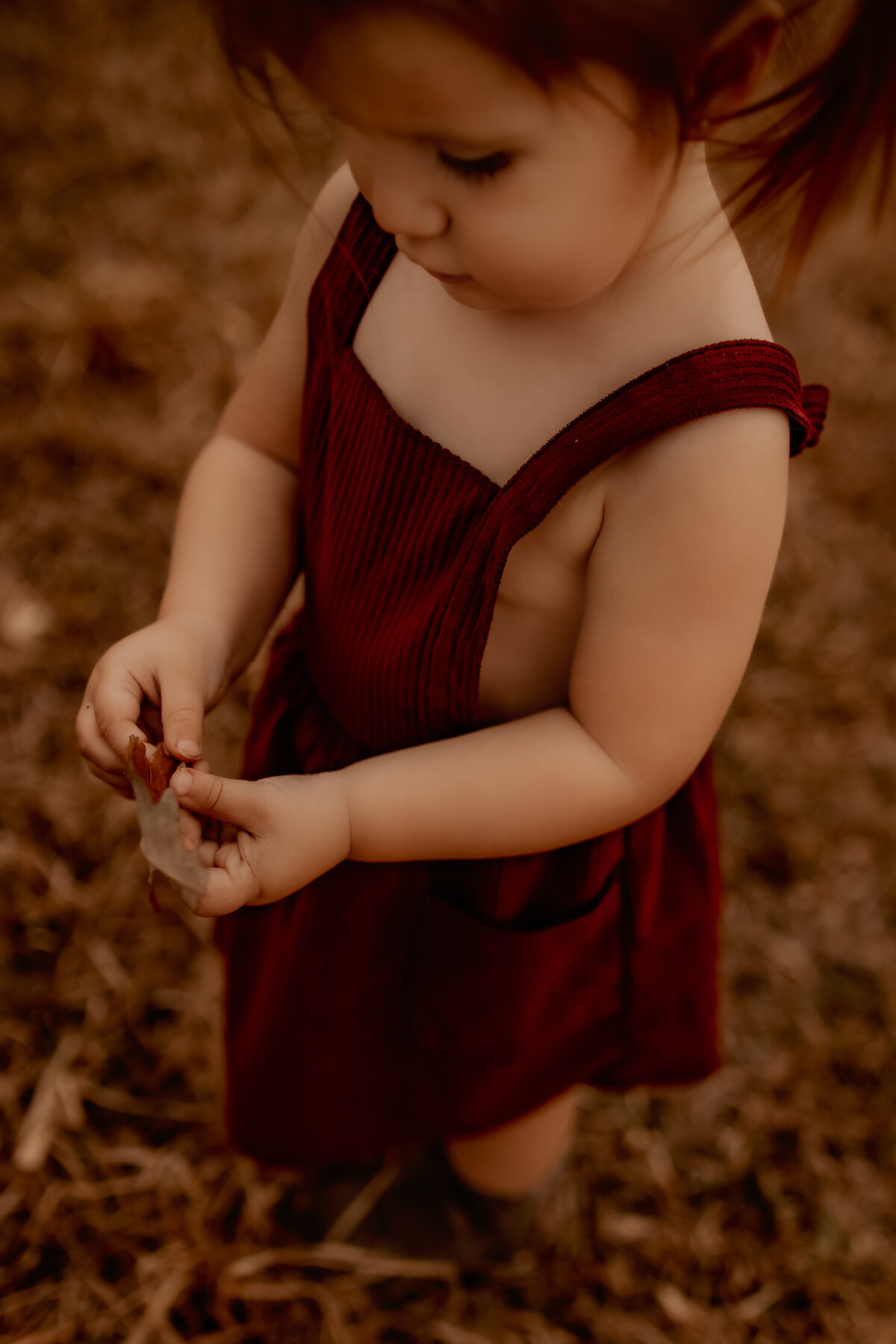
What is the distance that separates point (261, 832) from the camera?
69 cm

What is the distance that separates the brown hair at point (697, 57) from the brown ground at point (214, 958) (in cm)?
115

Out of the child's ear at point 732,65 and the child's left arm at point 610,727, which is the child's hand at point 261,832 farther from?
the child's ear at point 732,65

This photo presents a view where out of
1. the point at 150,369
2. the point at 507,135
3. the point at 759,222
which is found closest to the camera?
the point at 507,135

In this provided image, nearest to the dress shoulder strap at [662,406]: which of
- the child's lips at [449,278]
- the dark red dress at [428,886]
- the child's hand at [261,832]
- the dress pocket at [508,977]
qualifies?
the dark red dress at [428,886]

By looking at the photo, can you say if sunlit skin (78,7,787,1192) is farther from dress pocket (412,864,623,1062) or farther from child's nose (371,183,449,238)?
dress pocket (412,864,623,1062)

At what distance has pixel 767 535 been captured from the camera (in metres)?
0.63

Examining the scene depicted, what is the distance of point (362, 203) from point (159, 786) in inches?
16.5

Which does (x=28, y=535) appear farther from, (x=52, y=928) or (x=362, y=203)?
(x=362, y=203)

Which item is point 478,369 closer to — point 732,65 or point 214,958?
point 732,65

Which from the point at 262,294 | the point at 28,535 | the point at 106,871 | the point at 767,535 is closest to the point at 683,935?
the point at 767,535

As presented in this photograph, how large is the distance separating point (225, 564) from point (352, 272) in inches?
9.8

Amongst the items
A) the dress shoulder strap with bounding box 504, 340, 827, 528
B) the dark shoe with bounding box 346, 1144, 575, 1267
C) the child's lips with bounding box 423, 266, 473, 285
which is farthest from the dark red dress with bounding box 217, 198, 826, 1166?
the dark shoe with bounding box 346, 1144, 575, 1267

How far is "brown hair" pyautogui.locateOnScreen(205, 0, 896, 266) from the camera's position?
464mm

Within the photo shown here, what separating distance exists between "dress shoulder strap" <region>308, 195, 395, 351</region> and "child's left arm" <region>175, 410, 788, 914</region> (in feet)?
0.78
